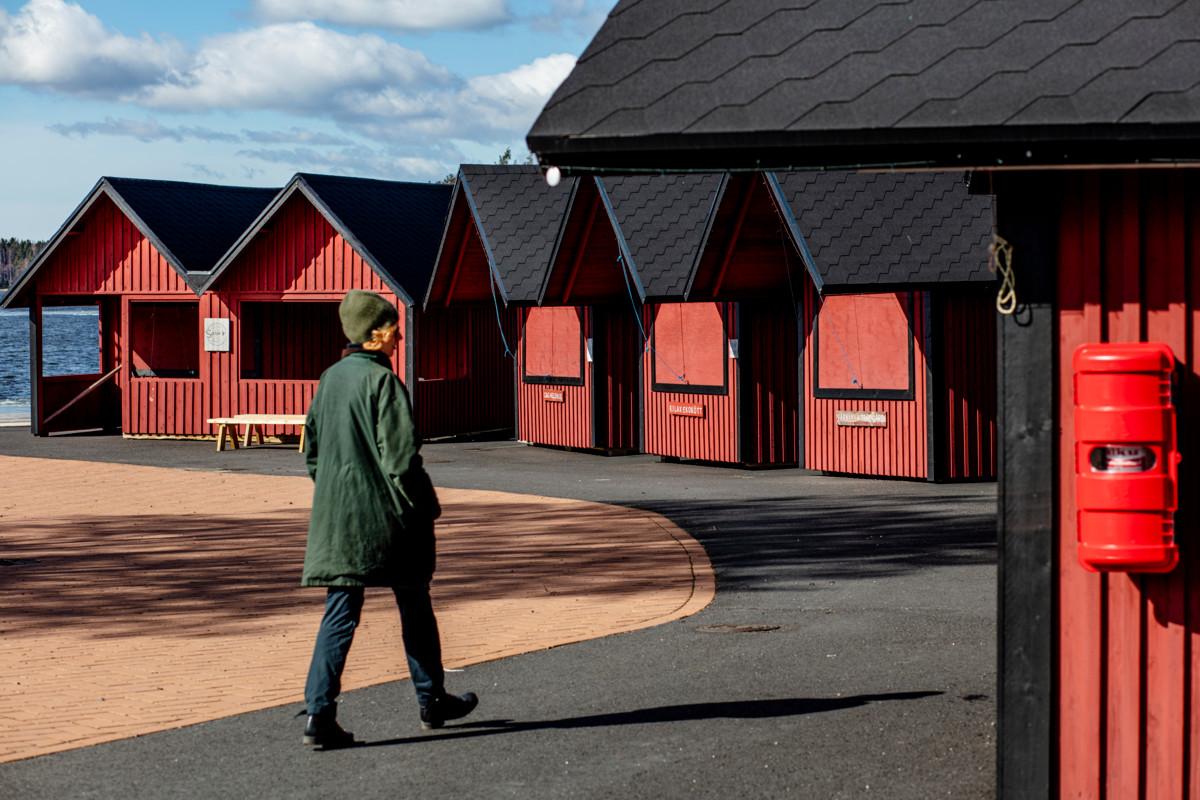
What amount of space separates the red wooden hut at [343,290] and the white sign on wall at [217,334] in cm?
7

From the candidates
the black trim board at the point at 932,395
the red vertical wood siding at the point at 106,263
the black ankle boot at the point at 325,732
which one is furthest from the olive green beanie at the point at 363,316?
the red vertical wood siding at the point at 106,263

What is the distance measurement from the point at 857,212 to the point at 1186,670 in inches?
618

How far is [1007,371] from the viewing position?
6.01m

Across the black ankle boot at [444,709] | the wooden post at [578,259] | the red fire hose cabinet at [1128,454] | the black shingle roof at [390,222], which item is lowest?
the black ankle boot at [444,709]

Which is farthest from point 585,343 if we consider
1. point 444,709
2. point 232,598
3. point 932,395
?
point 444,709

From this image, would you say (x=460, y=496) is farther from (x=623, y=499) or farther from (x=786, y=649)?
(x=786, y=649)

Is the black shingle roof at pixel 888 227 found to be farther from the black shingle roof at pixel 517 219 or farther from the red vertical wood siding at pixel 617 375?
the red vertical wood siding at pixel 617 375

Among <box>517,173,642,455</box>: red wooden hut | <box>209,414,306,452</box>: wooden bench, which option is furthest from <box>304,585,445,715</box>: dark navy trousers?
<box>209,414,306,452</box>: wooden bench

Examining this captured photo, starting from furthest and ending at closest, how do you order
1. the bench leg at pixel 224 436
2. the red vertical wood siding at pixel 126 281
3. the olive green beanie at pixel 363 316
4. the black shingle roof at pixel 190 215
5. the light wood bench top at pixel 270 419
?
the black shingle roof at pixel 190 215 < the red vertical wood siding at pixel 126 281 < the bench leg at pixel 224 436 < the light wood bench top at pixel 270 419 < the olive green beanie at pixel 363 316

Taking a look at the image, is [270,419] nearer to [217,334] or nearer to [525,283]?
[217,334]

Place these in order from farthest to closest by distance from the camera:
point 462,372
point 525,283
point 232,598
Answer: point 462,372 → point 525,283 → point 232,598

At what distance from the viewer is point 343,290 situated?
2873 cm

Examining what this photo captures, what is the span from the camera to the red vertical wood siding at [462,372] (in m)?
29.3

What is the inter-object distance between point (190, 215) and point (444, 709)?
82.1 ft
